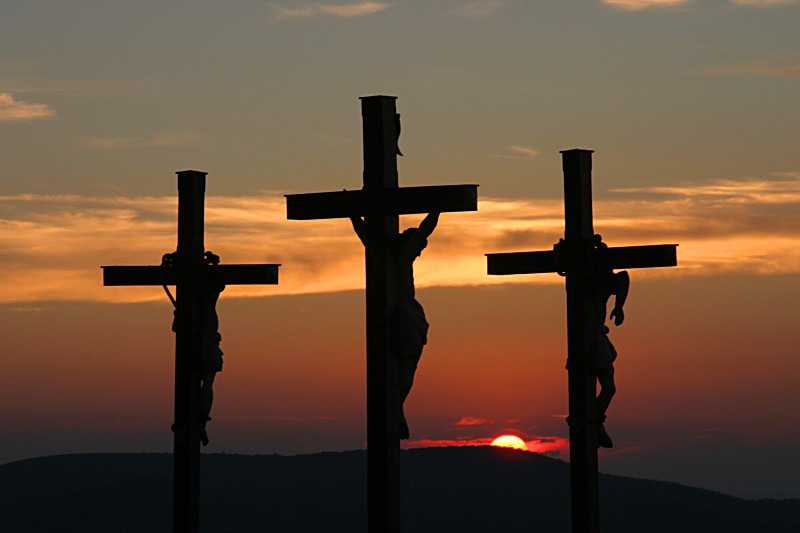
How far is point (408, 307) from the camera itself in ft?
51.2

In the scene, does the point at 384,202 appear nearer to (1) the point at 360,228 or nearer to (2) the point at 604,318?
(1) the point at 360,228

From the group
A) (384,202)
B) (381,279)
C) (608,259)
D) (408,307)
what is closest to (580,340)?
(608,259)

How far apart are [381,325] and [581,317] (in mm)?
2018

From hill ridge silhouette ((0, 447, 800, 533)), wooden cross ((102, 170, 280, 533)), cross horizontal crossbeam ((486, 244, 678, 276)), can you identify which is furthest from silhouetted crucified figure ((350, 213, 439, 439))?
hill ridge silhouette ((0, 447, 800, 533))

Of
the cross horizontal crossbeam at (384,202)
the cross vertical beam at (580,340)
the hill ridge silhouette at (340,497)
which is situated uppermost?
A: the cross horizontal crossbeam at (384,202)

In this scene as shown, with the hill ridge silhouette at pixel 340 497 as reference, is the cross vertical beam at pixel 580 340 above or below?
above

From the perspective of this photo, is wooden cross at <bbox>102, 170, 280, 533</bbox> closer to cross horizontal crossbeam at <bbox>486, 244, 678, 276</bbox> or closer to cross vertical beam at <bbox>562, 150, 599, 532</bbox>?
cross horizontal crossbeam at <bbox>486, 244, 678, 276</bbox>

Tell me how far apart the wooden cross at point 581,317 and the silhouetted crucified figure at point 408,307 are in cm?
149

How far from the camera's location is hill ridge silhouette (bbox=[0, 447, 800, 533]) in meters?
55.2

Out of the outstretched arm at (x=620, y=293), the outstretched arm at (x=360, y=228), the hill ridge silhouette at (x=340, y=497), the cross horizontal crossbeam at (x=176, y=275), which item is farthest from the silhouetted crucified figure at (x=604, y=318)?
the hill ridge silhouette at (x=340, y=497)

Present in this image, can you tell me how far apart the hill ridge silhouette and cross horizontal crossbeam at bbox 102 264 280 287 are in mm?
34697

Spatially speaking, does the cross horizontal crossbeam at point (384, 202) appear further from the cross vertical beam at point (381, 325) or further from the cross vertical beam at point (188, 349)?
the cross vertical beam at point (188, 349)

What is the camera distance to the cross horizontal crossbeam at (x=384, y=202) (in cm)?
1515

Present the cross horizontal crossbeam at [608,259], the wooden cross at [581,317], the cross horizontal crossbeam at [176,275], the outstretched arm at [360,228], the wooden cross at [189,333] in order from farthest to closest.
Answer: the wooden cross at [189,333] < the cross horizontal crossbeam at [176,275] < the wooden cross at [581,317] < the outstretched arm at [360,228] < the cross horizontal crossbeam at [608,259]
